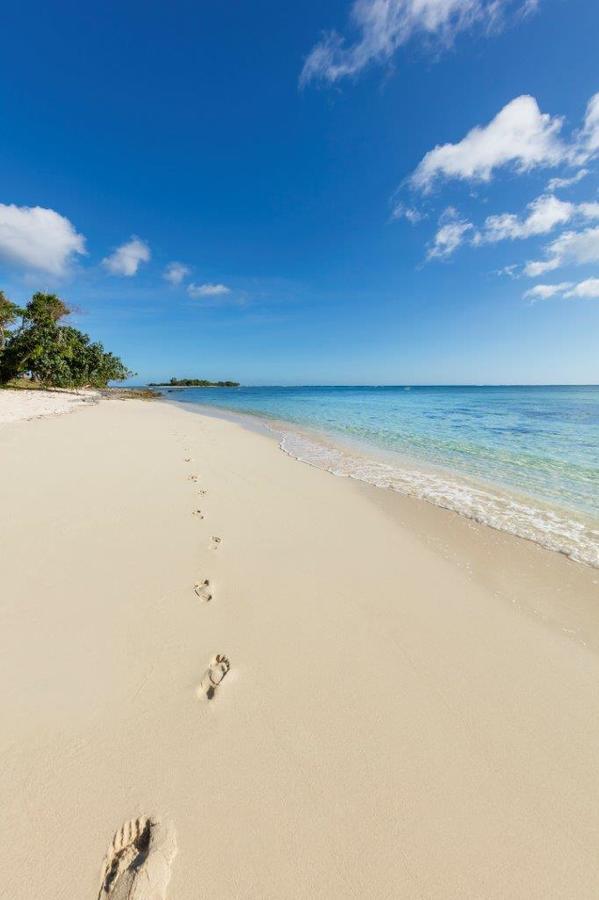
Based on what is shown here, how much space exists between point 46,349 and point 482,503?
134 feet

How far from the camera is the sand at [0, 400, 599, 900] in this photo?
175 cm

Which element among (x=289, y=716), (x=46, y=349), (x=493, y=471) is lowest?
(x=493, y=471)

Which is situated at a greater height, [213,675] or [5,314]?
[5,314]

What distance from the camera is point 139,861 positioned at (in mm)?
1697

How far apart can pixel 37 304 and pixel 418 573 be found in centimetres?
4523

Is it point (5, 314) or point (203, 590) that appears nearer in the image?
point (203, 590)

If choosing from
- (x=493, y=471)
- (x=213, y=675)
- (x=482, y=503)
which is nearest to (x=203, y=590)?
(x=213, y=675)

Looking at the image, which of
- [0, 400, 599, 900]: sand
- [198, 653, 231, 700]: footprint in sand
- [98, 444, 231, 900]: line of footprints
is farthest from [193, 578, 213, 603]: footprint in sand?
[98, 444, 231, 900]: line of footprints

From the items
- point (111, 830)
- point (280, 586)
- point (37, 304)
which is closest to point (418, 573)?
point (280, 586)

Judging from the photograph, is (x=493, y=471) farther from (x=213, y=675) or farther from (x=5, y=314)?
(x=5, y=314)

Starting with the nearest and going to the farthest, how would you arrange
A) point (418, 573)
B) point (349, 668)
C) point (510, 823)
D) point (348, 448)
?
A: point (510, 823)
point (349, 668)
point (418, 573)
point (348, 448)

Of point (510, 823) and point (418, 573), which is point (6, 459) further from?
point (510, 823)

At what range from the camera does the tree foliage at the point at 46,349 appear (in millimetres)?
33531

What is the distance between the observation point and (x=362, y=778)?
2.13m
